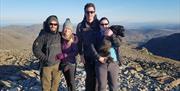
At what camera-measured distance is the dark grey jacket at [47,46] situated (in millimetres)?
7867

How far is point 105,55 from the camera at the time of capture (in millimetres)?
7840

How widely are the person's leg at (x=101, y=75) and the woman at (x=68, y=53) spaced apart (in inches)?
27.4

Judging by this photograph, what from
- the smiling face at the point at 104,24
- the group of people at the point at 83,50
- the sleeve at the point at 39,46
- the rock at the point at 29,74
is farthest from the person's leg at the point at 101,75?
the rock at the point at 29,74

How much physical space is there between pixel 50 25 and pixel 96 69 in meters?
1.33

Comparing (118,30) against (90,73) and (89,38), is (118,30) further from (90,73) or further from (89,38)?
(90,73)

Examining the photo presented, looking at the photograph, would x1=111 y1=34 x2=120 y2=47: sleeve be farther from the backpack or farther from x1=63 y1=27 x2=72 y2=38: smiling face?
x1=63 y1=27 x2=72 y2=38: smiling face

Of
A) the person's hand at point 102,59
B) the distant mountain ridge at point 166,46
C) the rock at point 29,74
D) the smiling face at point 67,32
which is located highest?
the smiling face at point 67,32

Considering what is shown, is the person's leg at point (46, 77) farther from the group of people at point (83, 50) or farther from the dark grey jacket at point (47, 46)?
the dark grey jacket at point (47, 46)

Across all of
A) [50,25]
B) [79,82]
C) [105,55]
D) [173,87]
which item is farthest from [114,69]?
[173,87]

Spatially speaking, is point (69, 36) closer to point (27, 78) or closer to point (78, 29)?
point (78, 29)

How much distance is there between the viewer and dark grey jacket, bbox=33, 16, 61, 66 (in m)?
7.87

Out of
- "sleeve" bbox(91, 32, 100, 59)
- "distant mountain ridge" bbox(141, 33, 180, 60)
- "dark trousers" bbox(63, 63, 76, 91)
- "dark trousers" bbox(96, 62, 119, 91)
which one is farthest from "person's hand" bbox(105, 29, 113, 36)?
"distant mountain ridge" bbox(141, 33, 180, 60)

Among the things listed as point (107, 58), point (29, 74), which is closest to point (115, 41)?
point (107, 58)

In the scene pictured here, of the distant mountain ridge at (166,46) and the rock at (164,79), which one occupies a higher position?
the rock at (164,79)
